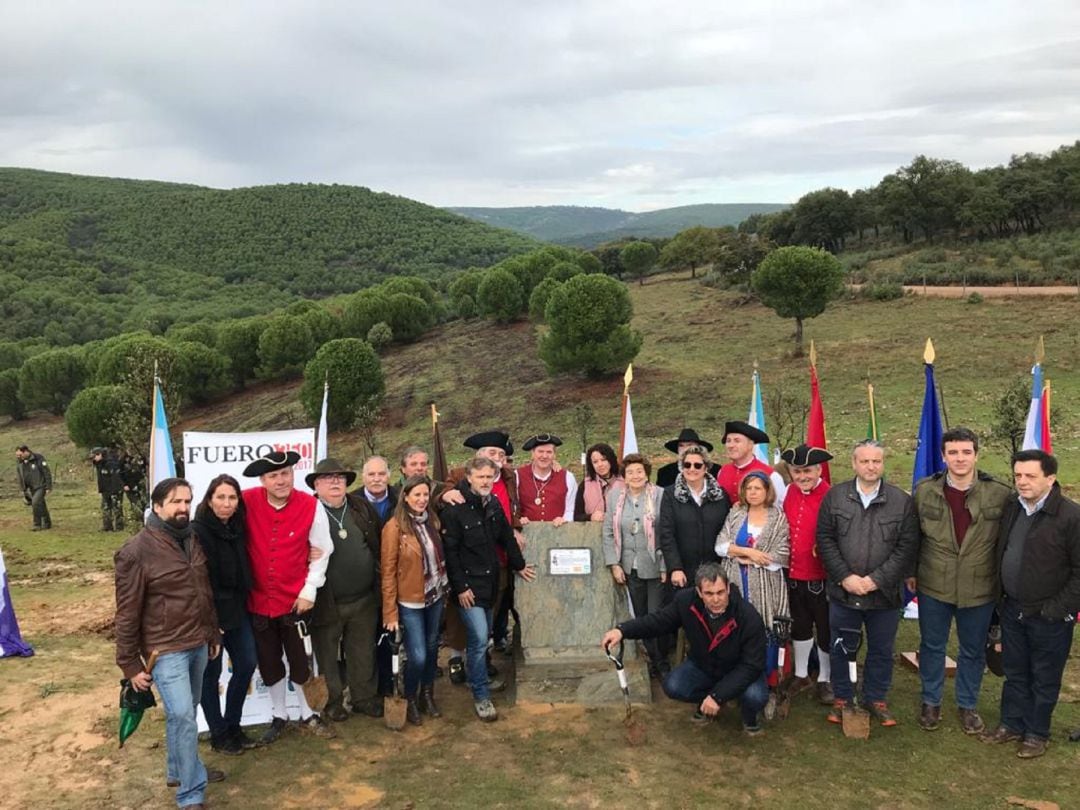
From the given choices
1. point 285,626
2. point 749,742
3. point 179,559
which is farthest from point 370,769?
point 749,742

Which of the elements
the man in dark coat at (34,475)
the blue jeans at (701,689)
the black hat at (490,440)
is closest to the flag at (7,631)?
the black hat at (490,440)

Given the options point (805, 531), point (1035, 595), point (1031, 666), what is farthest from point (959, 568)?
point (805, 531)

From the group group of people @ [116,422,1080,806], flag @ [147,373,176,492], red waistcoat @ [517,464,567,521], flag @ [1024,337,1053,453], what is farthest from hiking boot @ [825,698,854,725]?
flag @ [147,373,176,492]

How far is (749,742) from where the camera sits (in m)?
5.36

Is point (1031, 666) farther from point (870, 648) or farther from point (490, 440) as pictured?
point (490, 440)

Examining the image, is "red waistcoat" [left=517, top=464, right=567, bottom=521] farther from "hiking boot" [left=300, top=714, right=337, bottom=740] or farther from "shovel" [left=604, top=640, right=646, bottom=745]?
"hiking boot" [left=300, top=714, right=337, bottom=740]

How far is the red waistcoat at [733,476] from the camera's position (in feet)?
19.9

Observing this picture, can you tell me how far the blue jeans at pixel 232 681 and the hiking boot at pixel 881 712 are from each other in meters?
4.54

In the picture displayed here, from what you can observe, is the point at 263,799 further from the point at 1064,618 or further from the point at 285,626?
the point at 1064,618

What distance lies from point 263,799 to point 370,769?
0.70 meters

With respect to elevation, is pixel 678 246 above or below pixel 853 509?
above

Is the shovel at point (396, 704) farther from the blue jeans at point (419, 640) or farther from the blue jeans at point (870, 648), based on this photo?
the blue jeans at point (870, 648)

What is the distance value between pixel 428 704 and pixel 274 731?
1160mm

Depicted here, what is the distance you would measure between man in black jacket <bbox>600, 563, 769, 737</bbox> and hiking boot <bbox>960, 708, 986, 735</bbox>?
4.63ft
